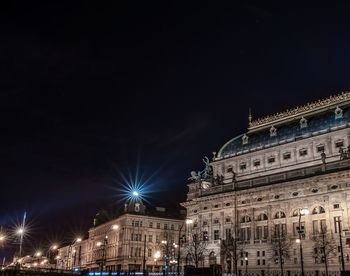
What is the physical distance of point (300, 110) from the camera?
87.1m

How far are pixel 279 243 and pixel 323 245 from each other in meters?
6.64

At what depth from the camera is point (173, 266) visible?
93.4 meters

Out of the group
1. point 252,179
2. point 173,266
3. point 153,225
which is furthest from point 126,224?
point 252,179

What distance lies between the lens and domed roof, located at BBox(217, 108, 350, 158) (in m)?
77.2

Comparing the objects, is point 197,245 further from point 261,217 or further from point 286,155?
point 286,155

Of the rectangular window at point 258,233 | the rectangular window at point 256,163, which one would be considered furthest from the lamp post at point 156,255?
the rectangular window at point 256,163

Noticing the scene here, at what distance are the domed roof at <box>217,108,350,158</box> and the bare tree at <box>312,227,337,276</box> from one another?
71.1ft

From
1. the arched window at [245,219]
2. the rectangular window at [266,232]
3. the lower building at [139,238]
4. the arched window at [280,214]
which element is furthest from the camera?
the lower building at [139,238]

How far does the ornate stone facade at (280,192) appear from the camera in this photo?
6606cm

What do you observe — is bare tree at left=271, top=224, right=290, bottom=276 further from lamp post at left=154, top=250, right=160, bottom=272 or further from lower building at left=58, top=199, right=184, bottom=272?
lamp post at left=154, top=250, right=160, bottom=272

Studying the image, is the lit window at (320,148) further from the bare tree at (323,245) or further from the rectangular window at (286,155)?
the bare tree at (323,245)

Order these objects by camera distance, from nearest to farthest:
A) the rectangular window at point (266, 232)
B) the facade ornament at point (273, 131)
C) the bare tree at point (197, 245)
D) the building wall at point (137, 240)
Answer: the rectangular window at point (266, 232)
the bare tree at point (197, 245)
the facade ornament at point (273, 131)
the building wall at point (137, 240)

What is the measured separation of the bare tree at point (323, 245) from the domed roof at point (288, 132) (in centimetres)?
2167

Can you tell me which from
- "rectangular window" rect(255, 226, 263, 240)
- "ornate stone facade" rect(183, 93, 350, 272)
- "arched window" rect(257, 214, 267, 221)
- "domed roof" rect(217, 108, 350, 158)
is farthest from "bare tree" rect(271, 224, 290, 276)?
"domed roof" rect(217, 108, 350, 158)
